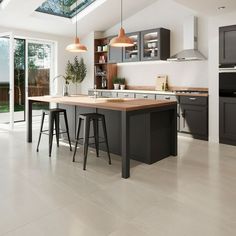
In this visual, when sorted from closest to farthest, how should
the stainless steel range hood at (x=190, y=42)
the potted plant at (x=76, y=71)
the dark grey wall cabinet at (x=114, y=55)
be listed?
1. the stainless steel range hood at (x=190, y=42)
2. the dark grey wall cabinet at (x=114, y=55)
3. the potted plant at (x=76, y=71)

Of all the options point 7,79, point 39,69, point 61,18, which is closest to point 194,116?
point 61,18

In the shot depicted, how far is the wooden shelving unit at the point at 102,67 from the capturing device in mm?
7611

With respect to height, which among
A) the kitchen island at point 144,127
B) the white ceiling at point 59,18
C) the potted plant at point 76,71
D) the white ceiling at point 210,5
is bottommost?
the kitchen island at point 144,127

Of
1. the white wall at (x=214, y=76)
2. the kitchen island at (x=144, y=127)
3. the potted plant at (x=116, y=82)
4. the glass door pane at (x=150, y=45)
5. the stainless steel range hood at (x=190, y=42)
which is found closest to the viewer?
the kitchen island at (x=144, y=127)

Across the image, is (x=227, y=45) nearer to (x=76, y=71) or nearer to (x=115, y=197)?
(x=115, y=197)

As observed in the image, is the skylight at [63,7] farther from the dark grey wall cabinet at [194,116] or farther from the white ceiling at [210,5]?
the dark grey wall cabinet at [194,116]

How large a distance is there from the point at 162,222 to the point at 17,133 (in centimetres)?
484

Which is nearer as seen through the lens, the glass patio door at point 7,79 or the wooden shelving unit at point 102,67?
the glass patio door at point 7,79

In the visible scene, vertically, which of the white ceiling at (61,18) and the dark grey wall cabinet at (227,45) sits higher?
the white ceiling at (61,18)

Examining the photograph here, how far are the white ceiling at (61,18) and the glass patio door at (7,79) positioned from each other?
1.42ft

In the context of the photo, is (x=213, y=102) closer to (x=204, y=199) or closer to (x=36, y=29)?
(x=204, y=199)

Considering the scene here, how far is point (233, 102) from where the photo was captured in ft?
16.4

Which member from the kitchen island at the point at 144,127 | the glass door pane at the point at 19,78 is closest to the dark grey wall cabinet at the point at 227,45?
the kitchen island at the point at 144,127

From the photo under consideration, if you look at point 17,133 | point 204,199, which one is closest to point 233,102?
point 204,199
